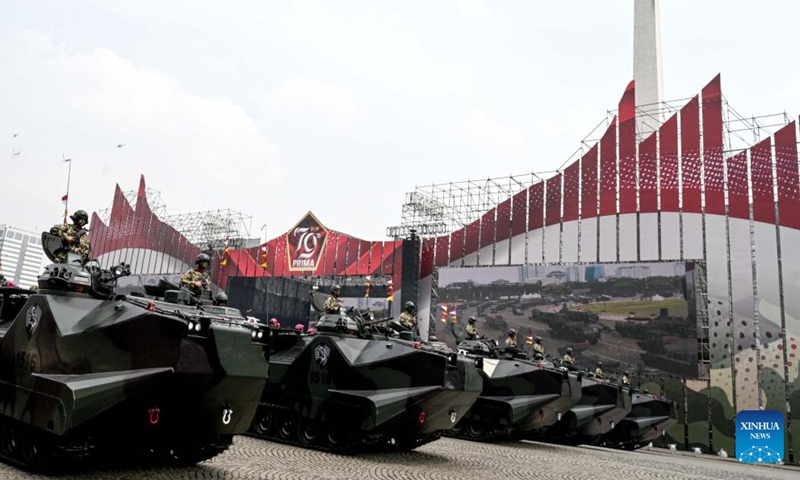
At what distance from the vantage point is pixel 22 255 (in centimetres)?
10088

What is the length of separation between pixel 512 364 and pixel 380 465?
6579mm

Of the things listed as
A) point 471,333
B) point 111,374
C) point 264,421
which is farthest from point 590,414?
point 111,374

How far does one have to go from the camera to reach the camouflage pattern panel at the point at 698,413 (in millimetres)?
27156

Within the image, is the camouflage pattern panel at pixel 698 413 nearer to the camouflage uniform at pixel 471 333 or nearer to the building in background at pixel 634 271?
the building in background at pixel 634 271

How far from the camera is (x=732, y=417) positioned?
26781 mm

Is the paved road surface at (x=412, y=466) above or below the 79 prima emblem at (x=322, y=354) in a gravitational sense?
below

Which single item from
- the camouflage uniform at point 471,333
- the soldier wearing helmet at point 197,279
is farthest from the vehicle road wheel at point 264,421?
the camouflage uniform at point 471,333

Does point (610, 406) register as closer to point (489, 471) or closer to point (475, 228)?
point (489, 471)

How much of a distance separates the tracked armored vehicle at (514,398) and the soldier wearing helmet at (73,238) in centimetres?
940

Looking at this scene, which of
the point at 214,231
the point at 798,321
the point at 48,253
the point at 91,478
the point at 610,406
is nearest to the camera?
the point at 91,478

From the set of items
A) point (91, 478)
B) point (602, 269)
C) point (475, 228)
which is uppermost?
point (475, 228)

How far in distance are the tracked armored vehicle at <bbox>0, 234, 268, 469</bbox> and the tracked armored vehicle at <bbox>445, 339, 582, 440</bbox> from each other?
8.76m

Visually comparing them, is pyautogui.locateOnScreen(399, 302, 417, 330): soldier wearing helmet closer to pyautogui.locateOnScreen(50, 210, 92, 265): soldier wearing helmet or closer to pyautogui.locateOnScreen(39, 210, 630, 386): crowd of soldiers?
pyautogui.locateOnScreen(39, 210, 630, 386): crowd of soldiers

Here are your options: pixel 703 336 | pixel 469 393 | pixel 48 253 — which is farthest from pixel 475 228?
pixel 48 253
